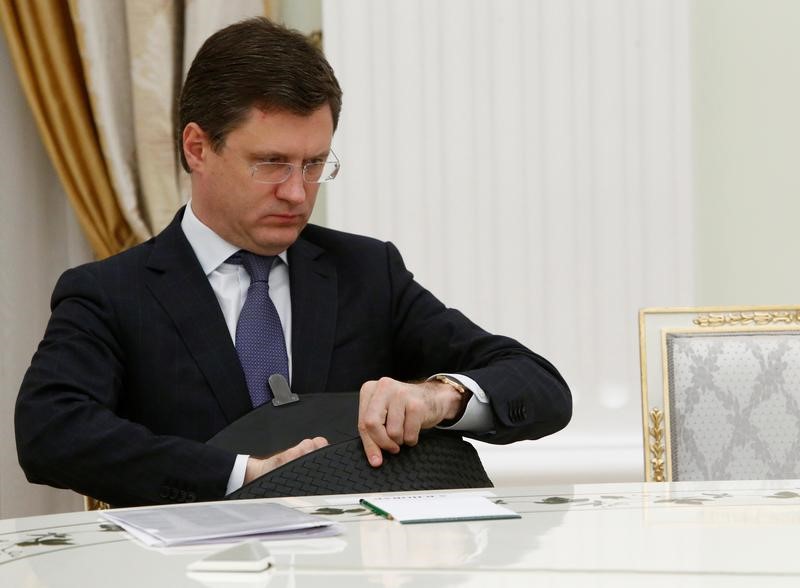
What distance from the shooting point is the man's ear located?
2254mm

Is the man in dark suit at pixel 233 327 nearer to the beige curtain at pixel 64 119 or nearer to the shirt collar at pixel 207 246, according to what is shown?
the shirt collar at pixel 207 246

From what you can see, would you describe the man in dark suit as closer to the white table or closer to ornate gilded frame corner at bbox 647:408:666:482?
ornate gilded frame corner at bbox 647:408:666:482

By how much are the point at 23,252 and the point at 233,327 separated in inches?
63.2

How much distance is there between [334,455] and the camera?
1.61m

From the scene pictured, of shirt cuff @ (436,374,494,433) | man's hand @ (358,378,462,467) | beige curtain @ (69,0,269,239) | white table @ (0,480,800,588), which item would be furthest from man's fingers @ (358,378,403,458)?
beige curtain @ (69,0,269,239)

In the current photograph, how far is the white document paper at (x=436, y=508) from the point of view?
4.35 ft

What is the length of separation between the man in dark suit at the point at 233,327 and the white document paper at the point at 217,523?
1.46ft

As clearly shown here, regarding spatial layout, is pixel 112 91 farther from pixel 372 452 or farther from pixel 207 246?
pixel 372 452

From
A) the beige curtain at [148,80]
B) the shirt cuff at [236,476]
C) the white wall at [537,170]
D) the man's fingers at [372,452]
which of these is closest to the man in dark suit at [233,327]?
the shirt cuff at [236,476]

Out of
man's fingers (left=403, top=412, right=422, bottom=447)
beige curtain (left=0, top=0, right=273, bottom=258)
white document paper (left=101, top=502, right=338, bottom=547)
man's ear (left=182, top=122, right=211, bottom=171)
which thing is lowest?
white document paper (left=101, top=502, right=338, bottom=547)

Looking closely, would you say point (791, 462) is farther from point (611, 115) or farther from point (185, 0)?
point (185, 0)

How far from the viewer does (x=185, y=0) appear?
334 cm

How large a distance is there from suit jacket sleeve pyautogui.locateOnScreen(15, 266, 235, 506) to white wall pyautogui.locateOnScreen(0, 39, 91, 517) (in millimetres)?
1568

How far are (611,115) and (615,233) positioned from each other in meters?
0.35
